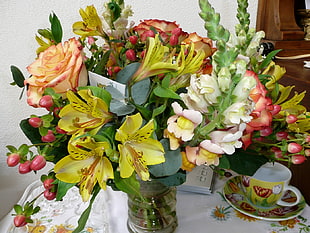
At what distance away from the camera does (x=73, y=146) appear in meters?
0.36

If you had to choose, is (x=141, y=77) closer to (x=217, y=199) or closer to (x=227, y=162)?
(x=227, y=162)

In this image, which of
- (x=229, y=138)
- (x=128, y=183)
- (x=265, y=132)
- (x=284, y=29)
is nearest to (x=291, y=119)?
(x=265, y=132)

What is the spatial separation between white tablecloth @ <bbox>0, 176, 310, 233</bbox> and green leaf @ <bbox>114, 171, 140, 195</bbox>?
28 centimetres

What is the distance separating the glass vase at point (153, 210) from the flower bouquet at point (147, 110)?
12 cm

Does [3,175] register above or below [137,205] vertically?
below

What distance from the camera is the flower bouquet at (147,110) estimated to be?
356 millimetres

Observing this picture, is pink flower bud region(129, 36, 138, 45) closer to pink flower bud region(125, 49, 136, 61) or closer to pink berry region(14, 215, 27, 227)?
pink flower bud region(125, 49, 136, 61)

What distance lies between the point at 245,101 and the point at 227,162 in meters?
0.13

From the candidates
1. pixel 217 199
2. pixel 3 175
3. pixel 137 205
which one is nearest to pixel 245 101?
pixel 137 205

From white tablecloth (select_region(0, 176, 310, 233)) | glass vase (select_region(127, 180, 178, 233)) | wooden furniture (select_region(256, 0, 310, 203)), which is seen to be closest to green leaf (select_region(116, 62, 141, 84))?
glass vase (select_region(127, 180, 178, 233))

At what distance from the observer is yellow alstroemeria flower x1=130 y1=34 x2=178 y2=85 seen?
398 mm

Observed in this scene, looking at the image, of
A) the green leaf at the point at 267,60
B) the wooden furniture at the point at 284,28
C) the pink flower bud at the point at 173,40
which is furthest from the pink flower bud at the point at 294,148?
the wooden furniture at the point at 284,28

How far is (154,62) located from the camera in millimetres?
411

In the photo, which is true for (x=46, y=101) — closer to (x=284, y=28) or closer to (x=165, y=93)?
(x=165, y=93)
